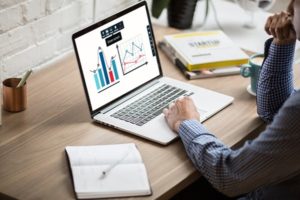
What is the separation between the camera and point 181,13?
248 cm

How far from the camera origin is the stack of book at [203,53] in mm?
2119

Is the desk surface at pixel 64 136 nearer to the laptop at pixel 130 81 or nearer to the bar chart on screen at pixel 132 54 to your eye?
the laptop at pixel 130 81

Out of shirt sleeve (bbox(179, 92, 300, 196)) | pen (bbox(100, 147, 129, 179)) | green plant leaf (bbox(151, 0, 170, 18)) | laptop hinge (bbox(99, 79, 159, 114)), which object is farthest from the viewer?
green plant leaf (bbox(151, 0, 170, 18))

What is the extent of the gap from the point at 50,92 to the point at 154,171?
1.77 ft

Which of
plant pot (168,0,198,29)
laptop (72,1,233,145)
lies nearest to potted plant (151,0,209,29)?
plant pot (168,0,198,29)

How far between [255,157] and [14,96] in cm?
75

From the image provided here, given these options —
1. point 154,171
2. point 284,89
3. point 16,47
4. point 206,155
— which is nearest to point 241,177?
point 206,155

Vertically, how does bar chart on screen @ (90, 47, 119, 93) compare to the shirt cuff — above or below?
above

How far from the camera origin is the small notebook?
4.96 feet

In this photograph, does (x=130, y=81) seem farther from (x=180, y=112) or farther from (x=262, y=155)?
(x=262, y=155)

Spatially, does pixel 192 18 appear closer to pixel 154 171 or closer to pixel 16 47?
pixel 16 47

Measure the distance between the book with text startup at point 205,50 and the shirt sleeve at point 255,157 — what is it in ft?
1.73

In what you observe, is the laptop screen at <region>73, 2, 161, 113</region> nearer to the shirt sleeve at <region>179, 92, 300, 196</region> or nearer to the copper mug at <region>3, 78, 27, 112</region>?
the copper mug at <region>3, 78, 27, 112</region>

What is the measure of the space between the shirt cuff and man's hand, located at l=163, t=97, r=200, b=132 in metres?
0.03
